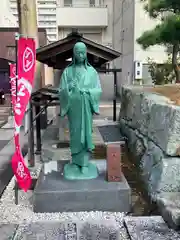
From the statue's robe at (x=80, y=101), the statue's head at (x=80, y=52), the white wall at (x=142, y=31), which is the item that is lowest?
the statue's robe at (x=80, y=101)

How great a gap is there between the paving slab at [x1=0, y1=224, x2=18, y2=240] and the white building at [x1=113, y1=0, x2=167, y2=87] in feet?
44.9

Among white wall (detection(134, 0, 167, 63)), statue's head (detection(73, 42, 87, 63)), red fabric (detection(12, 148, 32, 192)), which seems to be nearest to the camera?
red fabric (detection(12, 148, 32, 192))

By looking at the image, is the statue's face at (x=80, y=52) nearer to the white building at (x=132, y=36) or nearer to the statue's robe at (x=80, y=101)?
the statue's robe at (x=80, y=101)

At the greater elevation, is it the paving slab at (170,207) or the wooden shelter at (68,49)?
the wooden shelter at (68,49)

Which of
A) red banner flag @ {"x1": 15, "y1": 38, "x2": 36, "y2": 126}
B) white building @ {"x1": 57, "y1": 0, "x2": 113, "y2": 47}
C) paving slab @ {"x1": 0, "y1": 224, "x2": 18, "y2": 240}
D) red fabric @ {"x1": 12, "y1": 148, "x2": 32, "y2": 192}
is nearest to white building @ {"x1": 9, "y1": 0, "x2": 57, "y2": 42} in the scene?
white building @ {"x1": 57, "y1": 0, "x2": 113, "y2": 47}

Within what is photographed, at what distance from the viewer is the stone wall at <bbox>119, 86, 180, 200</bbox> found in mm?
4172

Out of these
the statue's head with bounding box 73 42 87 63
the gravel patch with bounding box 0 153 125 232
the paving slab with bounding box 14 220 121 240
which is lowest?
the gravel patch with bounding box 0 153 125 232

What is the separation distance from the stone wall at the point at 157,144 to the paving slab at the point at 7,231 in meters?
2.10

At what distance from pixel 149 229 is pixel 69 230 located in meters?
0.96

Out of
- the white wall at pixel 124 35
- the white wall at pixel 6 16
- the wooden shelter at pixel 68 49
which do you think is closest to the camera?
the wooden shelter at pixel 68 49

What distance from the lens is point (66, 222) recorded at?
3684mm

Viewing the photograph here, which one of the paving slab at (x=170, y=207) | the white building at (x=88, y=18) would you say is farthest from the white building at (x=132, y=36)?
the paving slab at (x=170, y=207)

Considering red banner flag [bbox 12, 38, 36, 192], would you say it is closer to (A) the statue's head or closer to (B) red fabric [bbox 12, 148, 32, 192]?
(B) red fabric [bbox 12, 148, 32, 192]

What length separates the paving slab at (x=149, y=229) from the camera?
3.29 meters
